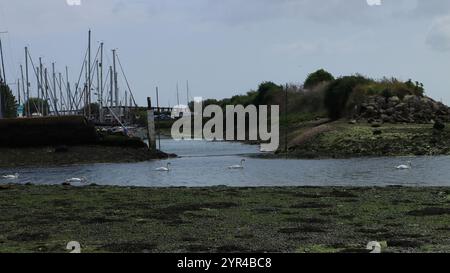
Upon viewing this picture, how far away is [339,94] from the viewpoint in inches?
3740

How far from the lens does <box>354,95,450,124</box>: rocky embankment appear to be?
81250mm

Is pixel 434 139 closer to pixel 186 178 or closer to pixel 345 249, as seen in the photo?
pixel 186 178

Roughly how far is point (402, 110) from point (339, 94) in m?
13.9

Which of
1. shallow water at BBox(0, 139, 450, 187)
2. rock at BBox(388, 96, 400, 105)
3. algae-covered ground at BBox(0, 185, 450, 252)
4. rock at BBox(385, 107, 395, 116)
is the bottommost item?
shallow water at BBox(0, 139, 450, 187)

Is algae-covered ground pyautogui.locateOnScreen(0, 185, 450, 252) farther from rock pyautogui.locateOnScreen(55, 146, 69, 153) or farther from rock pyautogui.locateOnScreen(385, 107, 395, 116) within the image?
rock pyautogui.locateOnScreen(385, 107, 395, 116)

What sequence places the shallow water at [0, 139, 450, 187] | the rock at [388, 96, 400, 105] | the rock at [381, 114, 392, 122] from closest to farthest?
Answer: the shallow water at [0, 139, 450, 187]
the rock at [381, 114, 392, 122]
the rock at [388, 96, 400, 105]

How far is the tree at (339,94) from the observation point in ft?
311

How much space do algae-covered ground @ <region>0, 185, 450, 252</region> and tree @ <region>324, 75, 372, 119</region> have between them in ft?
228

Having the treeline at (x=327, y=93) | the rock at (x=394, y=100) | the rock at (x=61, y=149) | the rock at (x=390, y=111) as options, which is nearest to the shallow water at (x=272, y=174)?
the rock at (x=61, y=149)

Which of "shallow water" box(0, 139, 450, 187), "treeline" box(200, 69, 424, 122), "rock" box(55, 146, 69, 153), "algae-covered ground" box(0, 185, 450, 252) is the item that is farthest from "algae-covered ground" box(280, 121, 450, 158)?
"algae-covered ground" box(0, 185, 450, 252)

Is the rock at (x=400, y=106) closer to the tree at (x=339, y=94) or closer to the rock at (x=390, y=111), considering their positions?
the rock at (x=390, y=111)

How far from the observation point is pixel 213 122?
151m
